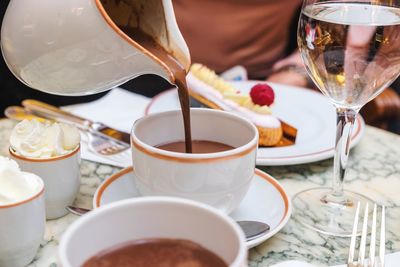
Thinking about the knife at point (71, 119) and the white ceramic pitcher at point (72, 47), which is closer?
the white ceramic pitcher at point (72, 47)

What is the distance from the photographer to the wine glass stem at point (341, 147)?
2.88 ft

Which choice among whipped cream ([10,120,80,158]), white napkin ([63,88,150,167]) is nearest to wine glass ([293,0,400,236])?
whipped cream ([10,120,80,158])

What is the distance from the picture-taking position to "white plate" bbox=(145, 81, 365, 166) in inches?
40.0

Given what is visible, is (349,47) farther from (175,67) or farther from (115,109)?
(115,109)

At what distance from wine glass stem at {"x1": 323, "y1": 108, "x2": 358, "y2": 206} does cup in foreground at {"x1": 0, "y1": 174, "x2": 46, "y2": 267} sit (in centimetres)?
45

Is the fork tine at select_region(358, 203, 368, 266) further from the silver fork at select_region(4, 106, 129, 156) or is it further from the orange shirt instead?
the orange shirt

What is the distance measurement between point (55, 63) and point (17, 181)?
6.2 inches

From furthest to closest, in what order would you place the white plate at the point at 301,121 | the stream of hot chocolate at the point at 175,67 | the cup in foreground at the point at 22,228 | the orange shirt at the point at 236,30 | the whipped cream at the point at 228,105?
the orange shirt at the point at 236,30, the whipped cream at the point at 228,105, the white plate at the point at 301,121, the stream of hot chocolate at the point at 175,67, the cup in foreground at the point at 22,228

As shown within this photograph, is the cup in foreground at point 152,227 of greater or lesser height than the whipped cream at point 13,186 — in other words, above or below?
above

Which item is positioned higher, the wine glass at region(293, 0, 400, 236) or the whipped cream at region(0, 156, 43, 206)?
the wine glass at region(293, 0, 400, 236)

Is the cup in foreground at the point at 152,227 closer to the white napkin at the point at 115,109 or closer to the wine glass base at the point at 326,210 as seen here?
the wine glass base at the point at 326,210

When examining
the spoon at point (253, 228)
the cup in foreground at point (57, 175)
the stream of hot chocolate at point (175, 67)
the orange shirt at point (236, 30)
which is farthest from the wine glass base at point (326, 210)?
the orange shirt at point (236, 30)

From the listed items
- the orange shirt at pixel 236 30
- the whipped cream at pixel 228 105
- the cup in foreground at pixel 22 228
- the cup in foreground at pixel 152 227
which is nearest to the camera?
the cup in foreground at pixel 152 227

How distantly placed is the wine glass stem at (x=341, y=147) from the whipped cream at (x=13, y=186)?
45 centimetres
